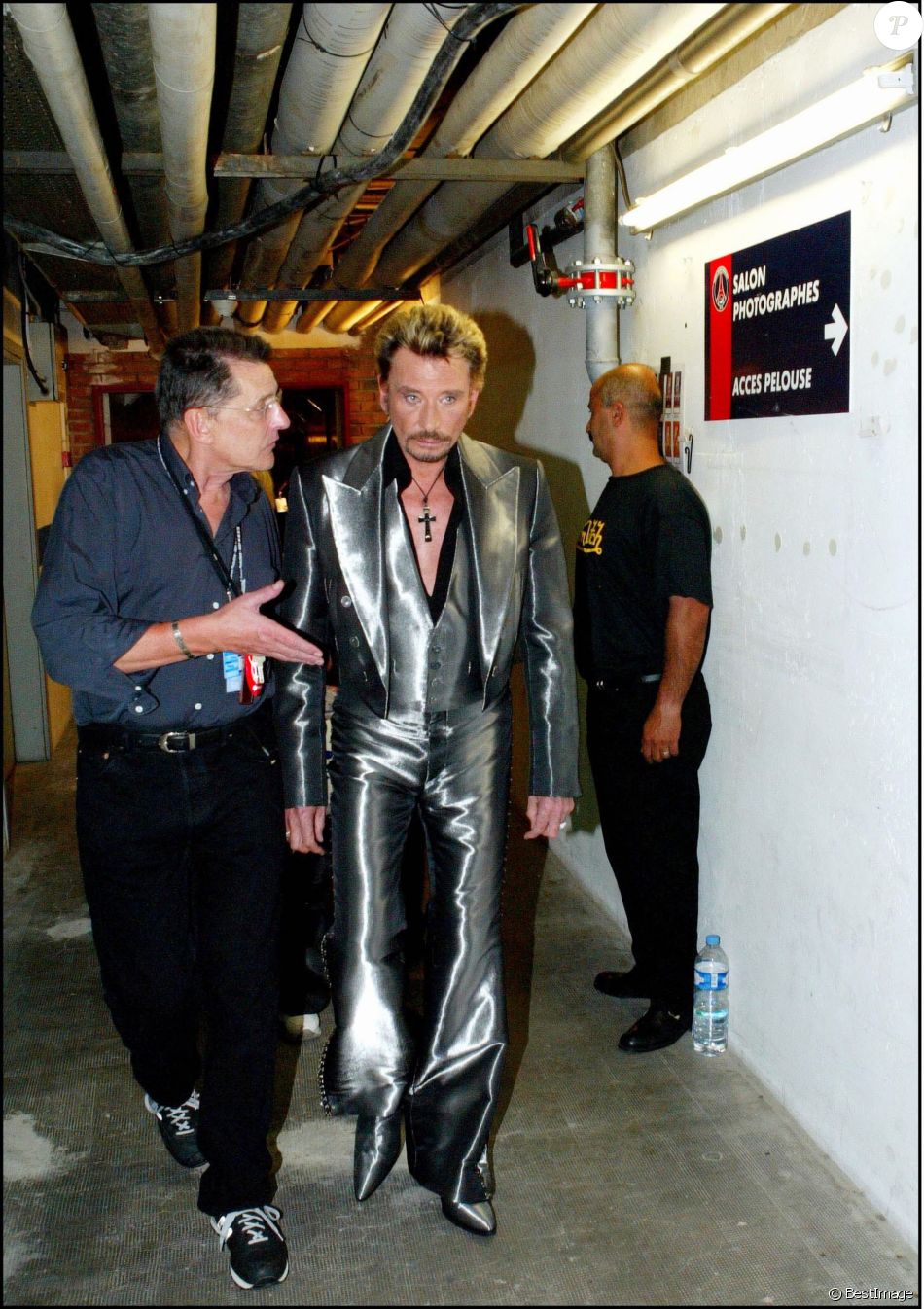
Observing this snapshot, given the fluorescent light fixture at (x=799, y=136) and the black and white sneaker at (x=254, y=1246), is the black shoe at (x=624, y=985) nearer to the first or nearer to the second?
the black and white sneaker at (x=254, y=1246)

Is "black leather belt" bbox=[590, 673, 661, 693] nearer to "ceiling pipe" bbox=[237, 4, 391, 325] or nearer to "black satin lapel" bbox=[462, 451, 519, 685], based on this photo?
"black satin lapel" bbox=[462, 451, 519, 685]

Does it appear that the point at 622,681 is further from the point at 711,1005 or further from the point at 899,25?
the point at 899,25

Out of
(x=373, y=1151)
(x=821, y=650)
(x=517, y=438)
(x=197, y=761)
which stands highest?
(x=517, y=438)

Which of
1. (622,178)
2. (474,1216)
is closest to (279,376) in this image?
(622,178)

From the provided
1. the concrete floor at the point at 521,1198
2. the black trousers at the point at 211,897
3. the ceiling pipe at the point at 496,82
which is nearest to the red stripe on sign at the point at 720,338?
the ceiling pipe at the point at 496,82

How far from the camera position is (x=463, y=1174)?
2.31 metres

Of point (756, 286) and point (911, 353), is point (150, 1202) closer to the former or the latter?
point (911, 353)

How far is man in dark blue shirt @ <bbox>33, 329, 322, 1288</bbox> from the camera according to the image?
83.7 inches

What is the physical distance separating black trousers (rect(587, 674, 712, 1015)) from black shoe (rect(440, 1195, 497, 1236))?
94cm

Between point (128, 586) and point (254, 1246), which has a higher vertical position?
point (128, 586)

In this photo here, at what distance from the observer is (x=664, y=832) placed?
311 cm

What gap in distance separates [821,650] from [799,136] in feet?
3.31

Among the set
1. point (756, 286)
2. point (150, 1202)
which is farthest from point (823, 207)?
point (150, 1202)

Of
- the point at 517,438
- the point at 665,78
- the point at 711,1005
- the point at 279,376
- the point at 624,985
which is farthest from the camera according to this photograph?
the point at 279,376
